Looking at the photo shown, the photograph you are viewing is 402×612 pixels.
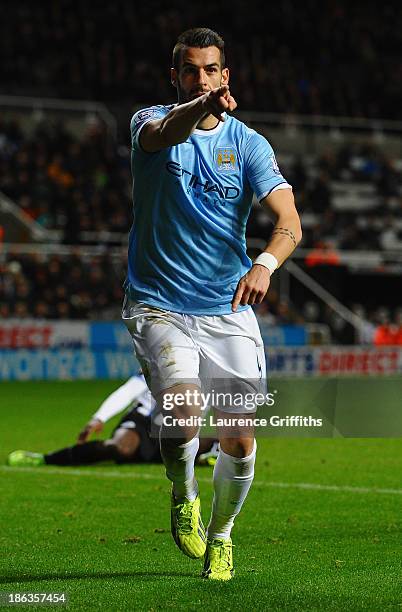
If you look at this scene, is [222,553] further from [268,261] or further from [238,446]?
[268,261]

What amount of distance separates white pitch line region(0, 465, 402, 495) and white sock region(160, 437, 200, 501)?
12.4 ft

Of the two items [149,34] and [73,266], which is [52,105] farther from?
[73,266]

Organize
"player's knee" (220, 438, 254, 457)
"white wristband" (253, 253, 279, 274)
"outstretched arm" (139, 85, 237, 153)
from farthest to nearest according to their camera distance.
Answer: "player's knee" (220, 438, 254, 457)
"white wristband" (253, 253, 279, 274)
"outstretched arm" (139, 85, 237, 153)

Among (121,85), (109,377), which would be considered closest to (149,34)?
(121,85)

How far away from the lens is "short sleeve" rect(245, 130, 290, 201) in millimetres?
5492

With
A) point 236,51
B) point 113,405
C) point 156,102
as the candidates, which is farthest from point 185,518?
point 236,51

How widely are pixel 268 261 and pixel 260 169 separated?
59 centimetres

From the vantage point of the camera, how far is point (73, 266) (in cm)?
2491

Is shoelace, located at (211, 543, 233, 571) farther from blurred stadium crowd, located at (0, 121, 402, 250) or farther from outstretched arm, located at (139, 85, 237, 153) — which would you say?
blurred stadium crowd, located at (0, 121, 402, 250)

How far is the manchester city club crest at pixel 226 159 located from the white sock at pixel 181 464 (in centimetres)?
129

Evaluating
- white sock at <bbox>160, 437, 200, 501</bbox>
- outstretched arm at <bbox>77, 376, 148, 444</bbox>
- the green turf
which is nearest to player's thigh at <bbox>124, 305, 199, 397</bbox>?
white sock at <bbox>160, 437, 200, 501</bbox>

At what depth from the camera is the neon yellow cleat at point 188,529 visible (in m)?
Result: 5.68

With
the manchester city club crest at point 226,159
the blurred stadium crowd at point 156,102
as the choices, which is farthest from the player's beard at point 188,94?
the blurred stadium crowd at point 156,102

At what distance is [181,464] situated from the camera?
18.3ft
